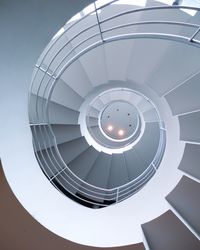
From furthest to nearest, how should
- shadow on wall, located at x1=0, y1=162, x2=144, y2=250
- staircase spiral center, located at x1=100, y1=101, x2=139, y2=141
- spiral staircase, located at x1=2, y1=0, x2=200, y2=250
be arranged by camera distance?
staircase spiral center, located at x1=100, y1=101, x2=139, y2=141
spiral staircase, located at x1=2, y1=0, x2=200, y2=250
shadow on wall, located at x1=0, y1=162, x2=144, y2=250

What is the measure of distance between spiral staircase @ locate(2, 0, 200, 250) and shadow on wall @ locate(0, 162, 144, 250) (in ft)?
0.21

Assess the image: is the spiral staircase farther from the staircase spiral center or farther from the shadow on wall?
the staircase spiral center

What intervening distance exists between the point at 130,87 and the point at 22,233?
3.00 metres

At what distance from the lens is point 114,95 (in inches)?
302

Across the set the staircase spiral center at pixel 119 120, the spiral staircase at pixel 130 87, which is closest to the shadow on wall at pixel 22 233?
the spiral staircase at pixel 130 87

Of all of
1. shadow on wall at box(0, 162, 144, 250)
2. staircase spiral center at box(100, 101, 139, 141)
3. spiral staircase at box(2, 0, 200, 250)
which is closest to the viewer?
shadow on wall at box(0, 162, 144, 250)

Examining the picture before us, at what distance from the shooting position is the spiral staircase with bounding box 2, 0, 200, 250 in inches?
79.4

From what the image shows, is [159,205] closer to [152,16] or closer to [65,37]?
[152,16]

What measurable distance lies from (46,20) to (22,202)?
1464 mm

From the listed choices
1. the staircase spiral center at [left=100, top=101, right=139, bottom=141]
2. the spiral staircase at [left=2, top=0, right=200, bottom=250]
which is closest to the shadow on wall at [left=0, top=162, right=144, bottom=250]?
the spiral staircase at [left=2, top=0, right=200, bottom=250]

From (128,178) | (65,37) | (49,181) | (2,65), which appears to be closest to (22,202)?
(49,181)

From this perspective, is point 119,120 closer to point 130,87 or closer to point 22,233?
point 130,87

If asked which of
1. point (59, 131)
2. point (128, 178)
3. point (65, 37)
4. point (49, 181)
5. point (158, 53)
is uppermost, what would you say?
point (65, 37)

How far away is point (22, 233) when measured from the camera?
80.7 inches
